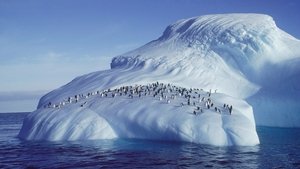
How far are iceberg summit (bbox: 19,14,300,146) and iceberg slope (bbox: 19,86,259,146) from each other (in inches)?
3.5

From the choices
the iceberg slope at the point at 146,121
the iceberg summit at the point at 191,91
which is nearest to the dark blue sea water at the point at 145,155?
the iceberg slope at the point at 146,121

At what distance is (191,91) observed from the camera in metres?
46.5

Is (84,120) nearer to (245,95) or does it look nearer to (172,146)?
(172,146)

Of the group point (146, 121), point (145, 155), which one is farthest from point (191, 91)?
point (145, 155)

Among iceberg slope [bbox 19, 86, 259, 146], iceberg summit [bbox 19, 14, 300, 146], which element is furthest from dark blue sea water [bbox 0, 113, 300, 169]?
iceberg summit [bbox 19, 14, 300, 146]

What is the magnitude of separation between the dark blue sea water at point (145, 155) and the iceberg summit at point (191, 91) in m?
1.73

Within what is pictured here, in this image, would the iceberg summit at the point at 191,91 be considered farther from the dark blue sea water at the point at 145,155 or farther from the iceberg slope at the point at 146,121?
the dark blue sea water at the point at 145,155

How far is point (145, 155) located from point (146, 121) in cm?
737

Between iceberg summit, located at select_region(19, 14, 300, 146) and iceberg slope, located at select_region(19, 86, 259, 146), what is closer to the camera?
iceberg slope, located at select_region(19, 86, 259, 146)

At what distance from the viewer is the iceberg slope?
35.1 metres

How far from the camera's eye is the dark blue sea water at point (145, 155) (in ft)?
90.3

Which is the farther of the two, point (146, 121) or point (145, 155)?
point (146, 121)

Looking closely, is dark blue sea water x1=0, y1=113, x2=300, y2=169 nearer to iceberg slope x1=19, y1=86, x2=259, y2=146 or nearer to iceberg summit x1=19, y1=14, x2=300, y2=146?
iceberg slope x1=19, y1=86, x2=259, y2=146

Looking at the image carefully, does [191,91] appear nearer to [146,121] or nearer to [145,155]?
[146,121]
